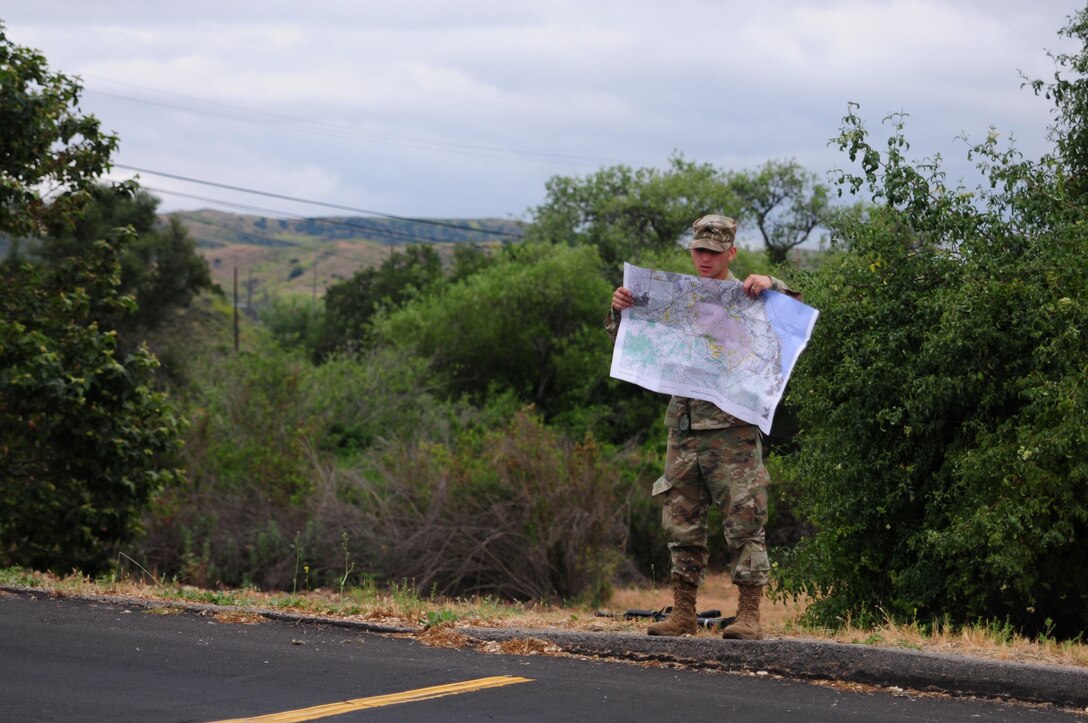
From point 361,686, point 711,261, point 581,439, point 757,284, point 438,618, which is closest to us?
point 361,686

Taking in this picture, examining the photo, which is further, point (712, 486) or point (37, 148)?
point (37, 148)

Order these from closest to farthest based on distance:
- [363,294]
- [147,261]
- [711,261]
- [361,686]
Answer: [361,686] → [711,261] → [147,261] → [363,294]

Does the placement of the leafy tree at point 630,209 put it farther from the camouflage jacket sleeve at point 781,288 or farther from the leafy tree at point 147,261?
the camouflage jacket sleeve at point 781,288

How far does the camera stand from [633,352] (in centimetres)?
669

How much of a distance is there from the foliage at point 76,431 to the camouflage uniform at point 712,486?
33.5 feet

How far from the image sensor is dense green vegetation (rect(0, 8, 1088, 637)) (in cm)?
886

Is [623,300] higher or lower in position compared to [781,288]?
lower

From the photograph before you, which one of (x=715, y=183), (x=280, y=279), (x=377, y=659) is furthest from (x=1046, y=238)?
(x=280, y=279)

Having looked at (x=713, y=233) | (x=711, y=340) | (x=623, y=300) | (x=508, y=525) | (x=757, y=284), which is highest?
(x=713, y=233)

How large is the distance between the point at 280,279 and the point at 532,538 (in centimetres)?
16743

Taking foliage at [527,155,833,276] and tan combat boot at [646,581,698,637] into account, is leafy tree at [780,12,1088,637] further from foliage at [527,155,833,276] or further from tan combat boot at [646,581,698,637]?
foliage at [527,155,833,276]

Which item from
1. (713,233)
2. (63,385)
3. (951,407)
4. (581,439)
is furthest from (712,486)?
(581,439)

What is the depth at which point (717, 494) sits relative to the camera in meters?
6.50

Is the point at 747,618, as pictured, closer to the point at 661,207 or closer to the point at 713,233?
the point at 713,233
